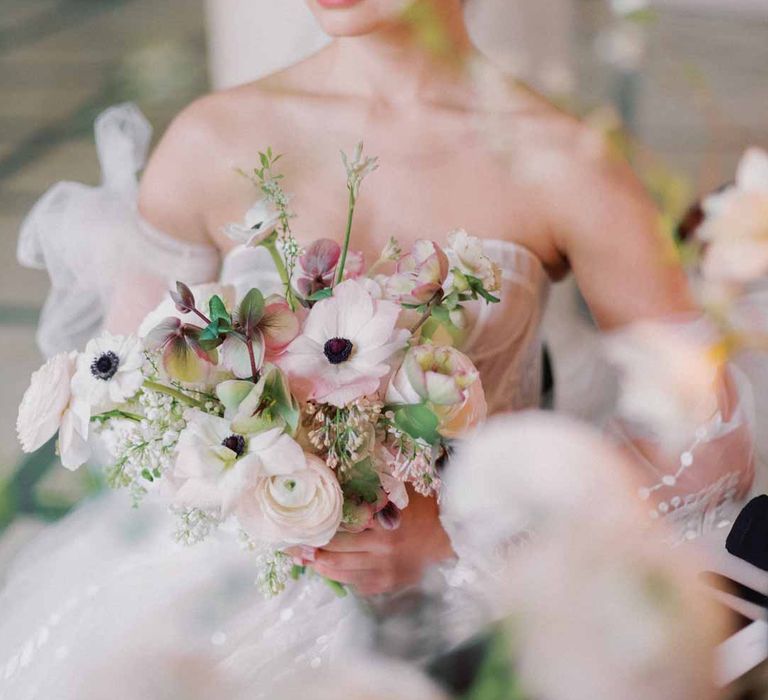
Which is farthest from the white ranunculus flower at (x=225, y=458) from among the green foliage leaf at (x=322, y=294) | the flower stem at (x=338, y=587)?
the flower stem at (x=338, y=587)

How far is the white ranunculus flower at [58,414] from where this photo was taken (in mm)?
637

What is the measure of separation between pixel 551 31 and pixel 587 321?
317 millimetres

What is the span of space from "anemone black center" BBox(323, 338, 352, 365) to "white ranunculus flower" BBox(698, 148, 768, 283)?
24cm

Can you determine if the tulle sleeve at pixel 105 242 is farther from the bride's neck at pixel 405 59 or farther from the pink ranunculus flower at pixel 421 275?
the pink ranunculus flower at pixel 421 275

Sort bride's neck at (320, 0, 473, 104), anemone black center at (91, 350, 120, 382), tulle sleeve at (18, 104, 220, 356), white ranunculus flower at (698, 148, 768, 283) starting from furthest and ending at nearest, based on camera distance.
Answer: tulle sleeve at (18, 104, 220, 356), bride's neck at (320, 0, 473, 104), anemone black center at (91, 350, 120, 382), white ranunculus flower at (698, 148, 768, 283)

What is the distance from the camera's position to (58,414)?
64 cm

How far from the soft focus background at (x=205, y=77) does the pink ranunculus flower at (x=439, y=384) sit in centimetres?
22

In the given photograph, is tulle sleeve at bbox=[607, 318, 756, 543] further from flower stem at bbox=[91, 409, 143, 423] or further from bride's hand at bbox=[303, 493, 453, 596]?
flower stem at bbox=[91, 409, 143, 423]

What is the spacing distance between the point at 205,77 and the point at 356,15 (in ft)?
0.72

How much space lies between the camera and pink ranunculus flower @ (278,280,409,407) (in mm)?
625

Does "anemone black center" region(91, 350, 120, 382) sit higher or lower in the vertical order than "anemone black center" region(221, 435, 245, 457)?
higher

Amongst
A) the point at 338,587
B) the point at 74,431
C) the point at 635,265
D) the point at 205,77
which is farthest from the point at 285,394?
the point at 205,77

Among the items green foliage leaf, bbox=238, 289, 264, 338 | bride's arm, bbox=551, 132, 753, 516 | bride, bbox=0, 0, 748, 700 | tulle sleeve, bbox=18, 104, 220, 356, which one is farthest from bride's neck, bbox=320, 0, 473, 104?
green foliage leaf, bbox=238, 289, 264, 338

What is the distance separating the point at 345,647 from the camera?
2.34 feet
